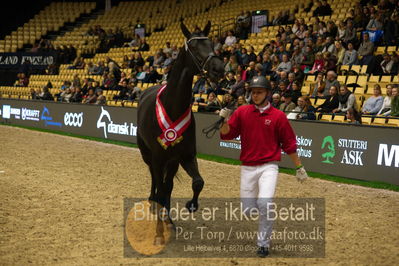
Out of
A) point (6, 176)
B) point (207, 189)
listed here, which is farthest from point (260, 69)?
point (6, 176)

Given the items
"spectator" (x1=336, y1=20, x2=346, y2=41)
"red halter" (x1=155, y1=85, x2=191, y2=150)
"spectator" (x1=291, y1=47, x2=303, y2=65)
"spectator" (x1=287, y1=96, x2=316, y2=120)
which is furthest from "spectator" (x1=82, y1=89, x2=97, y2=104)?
"red halter" (x1=155, y1=85, x2=191, y2=150)

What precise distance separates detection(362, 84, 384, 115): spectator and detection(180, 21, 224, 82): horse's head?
750cm

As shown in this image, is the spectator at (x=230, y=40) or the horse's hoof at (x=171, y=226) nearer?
the horse's hoof at (x=171, y=226)

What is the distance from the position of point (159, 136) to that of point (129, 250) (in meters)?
1.48

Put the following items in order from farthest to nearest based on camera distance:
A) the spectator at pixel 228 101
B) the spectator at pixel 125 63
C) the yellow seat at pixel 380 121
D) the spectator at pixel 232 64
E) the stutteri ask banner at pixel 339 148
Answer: the spectator at pixel 125 63 → the spectator at pixel 232 64 → the spectator at pixel 228 101 → the yellow seat at pixel 380 121 → the stutteri ask banner at pixel 339 148

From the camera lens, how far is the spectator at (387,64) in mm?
14016

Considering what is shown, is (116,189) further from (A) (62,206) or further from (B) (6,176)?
(B) (6,176)

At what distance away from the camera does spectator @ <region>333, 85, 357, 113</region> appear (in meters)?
12.4

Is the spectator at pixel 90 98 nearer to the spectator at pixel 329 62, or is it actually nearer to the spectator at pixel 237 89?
the spectator at pixel 237 89

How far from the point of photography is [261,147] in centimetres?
554

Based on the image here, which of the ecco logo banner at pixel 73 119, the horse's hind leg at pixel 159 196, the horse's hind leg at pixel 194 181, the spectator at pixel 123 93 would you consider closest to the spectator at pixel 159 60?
the spectator at pixel 123 93

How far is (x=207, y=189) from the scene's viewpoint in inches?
385

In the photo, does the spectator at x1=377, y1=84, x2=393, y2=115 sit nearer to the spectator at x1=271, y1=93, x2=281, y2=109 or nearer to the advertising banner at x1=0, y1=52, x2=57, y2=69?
the spectator at x1=271, y1=93, x2=281, y2=109

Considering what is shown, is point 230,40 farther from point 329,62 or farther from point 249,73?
point 329,62
